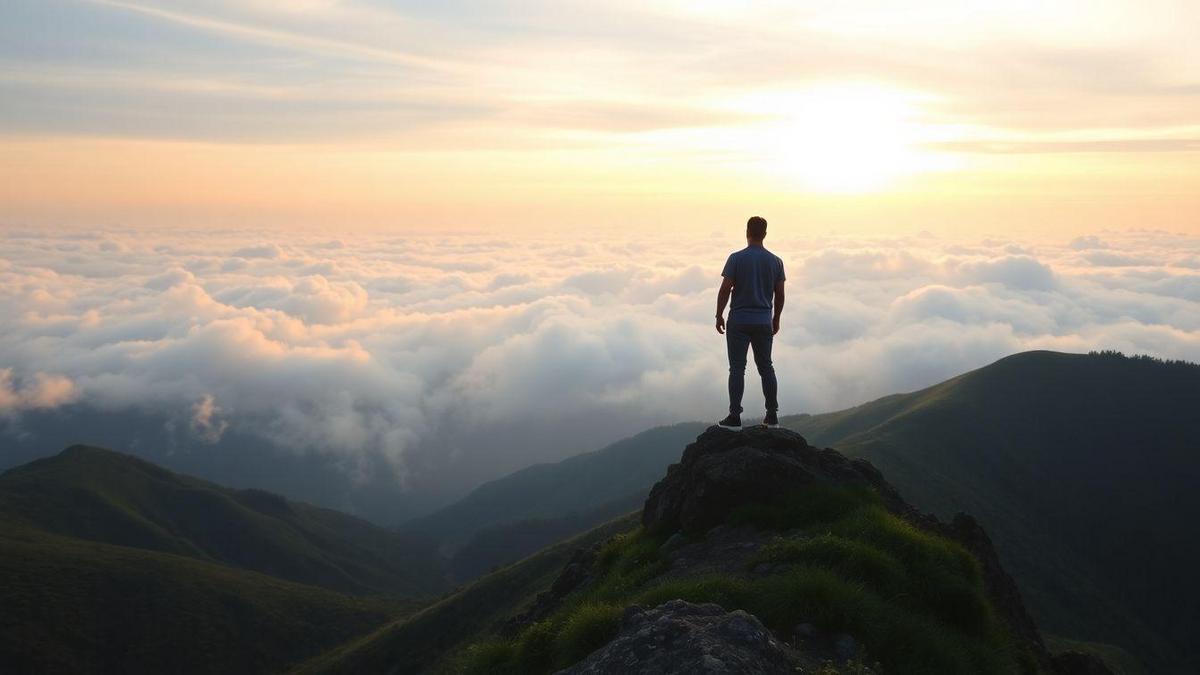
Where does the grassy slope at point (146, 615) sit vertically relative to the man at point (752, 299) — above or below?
below

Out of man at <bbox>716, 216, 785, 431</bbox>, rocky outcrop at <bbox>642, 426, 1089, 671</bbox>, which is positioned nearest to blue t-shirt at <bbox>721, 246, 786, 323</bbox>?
man at <bbox>716, 216, 785, 431</bbox>

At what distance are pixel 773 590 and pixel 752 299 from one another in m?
9.09

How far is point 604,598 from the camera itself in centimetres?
1503

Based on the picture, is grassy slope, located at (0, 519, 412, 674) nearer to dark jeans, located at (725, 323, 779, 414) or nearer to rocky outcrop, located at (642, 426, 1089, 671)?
rocky outcrop, located at (642, 426, 1089, 671)

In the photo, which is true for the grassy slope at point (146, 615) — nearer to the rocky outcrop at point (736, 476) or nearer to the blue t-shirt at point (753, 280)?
the rocky outcrop at point (736, 476)

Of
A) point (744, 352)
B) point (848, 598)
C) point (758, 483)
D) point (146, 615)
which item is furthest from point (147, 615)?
point (848, 598)

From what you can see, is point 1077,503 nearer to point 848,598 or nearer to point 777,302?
point 777,302

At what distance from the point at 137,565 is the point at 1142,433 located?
232 metres

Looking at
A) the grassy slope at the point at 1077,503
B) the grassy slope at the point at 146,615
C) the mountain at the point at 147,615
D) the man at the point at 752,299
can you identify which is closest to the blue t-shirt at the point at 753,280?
the man at the point at 752,299

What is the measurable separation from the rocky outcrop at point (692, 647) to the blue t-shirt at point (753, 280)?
405 inches

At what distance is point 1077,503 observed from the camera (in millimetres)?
177000

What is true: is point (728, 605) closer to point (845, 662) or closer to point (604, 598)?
point (845, 662)

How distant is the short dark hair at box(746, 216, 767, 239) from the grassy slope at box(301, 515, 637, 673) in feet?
261

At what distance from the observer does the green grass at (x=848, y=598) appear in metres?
11.5
